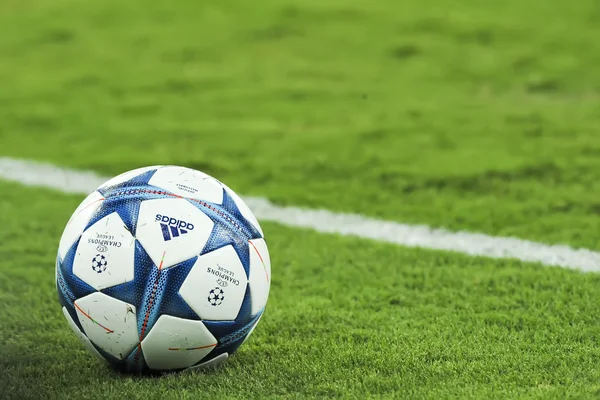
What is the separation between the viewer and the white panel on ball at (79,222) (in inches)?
140

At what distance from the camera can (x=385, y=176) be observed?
278 inches

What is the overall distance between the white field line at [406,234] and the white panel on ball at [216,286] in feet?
7.36

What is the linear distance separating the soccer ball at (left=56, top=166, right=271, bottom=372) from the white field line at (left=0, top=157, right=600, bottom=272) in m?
2.20

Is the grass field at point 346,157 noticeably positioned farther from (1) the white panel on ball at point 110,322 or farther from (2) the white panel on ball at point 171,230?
(2) the white panel on ball at point 171,230

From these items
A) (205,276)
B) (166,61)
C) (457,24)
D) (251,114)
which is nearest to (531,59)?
(457,24)

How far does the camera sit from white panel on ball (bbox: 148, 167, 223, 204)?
360cm

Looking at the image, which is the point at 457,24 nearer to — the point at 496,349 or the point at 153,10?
the point at 153,10

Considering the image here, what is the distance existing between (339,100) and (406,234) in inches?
161

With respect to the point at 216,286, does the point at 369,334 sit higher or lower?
lower

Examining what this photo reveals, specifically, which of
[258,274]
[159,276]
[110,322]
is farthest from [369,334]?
[110,322]

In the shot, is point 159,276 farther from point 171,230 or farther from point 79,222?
point 79,222

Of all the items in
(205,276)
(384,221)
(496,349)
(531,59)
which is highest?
(205,276)

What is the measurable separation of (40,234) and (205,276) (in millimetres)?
2888

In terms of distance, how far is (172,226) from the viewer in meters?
3.45
